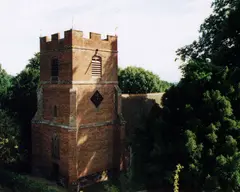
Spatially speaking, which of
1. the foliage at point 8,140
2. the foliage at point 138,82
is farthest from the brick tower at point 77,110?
the foliage at point 138,82

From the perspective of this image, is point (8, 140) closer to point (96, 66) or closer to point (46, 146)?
point (46, 146)

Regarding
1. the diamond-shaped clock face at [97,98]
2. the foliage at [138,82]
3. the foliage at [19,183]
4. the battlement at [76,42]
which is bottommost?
the foliage at [19,183]

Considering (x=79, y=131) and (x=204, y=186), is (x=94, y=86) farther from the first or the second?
(x=204, y=186)

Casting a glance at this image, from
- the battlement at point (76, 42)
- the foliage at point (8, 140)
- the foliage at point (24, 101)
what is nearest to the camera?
the battlement at point (76, 42)

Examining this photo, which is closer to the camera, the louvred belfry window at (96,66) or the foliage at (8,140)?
the louvred belfry window at (96,66)

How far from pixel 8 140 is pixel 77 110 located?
7305 millimetres

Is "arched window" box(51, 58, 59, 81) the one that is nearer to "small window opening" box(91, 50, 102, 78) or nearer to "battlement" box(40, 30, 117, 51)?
"battlement" box(40, 30, 117, 51)

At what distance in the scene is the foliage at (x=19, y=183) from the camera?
20177 millimetres

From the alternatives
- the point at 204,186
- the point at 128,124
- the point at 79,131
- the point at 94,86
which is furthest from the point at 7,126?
the point at 204,186

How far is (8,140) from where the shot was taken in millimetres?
23266

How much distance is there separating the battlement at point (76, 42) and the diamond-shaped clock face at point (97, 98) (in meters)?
3.86

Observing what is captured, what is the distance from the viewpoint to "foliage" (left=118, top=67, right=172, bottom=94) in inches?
1443

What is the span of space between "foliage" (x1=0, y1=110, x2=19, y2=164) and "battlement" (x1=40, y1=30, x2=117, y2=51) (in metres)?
7.34

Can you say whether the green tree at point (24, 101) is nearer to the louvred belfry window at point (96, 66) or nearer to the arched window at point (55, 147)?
the arched window at point (55, 147)
